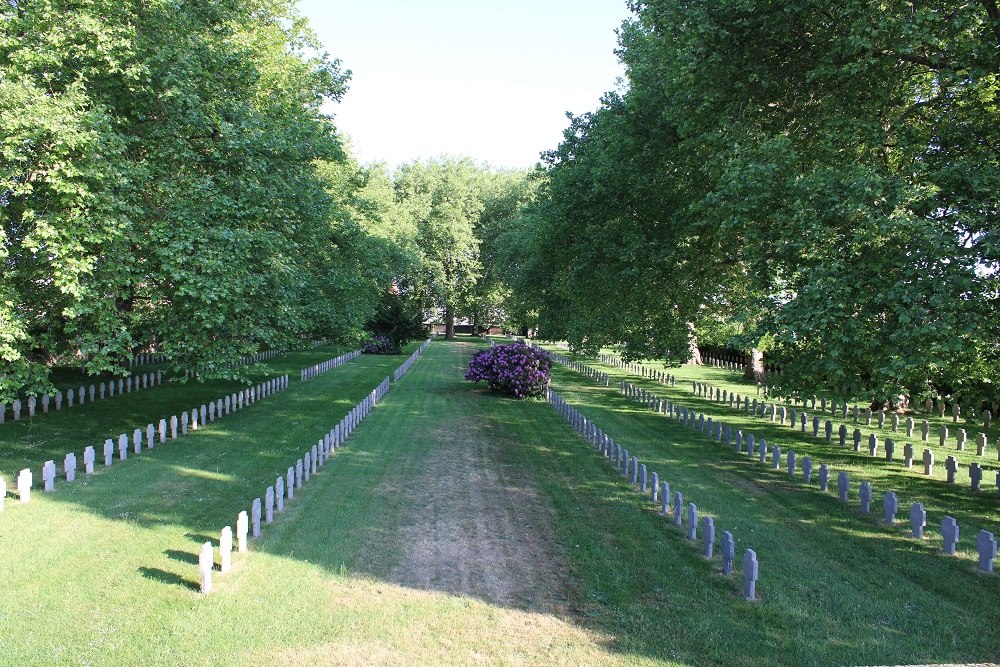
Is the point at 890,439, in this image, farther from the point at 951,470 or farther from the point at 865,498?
the point at 865,498

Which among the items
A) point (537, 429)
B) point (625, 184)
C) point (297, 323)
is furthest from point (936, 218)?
point (297, 323)

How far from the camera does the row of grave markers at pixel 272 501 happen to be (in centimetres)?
827

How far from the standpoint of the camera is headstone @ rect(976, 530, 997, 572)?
9.16m

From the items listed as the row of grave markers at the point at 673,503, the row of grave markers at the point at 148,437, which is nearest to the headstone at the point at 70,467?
the row of grave markers at the point at 148,437

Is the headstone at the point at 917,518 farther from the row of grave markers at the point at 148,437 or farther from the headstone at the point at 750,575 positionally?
the row of grave markers at the point at 148,437

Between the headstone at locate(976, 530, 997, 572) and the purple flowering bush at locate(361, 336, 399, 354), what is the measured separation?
150ft

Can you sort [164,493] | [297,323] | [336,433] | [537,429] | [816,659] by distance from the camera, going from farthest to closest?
[537,429], [297,323], [336,433], [164,493], [816,659]

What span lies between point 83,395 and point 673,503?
795 inches

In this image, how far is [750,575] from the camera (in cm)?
830

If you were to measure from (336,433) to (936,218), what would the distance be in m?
14.8

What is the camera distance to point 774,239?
519 inches

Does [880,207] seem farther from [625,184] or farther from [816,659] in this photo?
[625,184]

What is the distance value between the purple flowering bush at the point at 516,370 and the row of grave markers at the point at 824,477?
4786mm

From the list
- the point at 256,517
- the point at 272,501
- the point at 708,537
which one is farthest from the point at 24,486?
the point at 708,537
